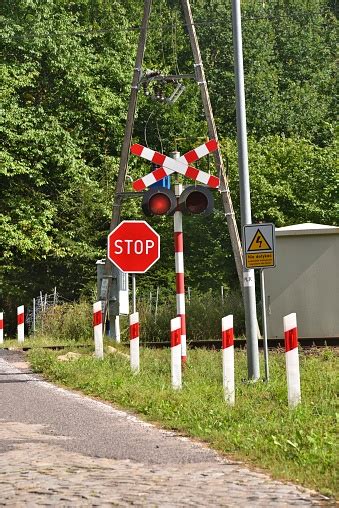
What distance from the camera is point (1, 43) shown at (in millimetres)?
43375

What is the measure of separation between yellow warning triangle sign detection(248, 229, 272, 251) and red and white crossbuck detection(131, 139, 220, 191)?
3.80 meters

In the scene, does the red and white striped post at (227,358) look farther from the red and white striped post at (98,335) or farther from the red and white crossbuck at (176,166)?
the red and white striped post at (98,335)

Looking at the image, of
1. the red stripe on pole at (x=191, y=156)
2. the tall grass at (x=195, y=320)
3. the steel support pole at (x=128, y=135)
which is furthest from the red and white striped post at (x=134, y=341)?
the tall grass at (x=195, y=320)

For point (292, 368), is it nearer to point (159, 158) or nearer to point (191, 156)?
point (159, 158)

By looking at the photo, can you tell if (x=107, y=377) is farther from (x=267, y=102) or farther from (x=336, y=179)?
(x=267, y=102)

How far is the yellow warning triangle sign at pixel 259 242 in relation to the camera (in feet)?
50.2

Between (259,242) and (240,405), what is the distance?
333 cm

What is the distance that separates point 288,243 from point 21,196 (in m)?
19.5

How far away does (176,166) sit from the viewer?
19.0m

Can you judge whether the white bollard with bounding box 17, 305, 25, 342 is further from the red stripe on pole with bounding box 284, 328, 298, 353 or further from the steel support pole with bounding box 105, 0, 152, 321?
the red stripe on pole with bounding box 284, 328, 298, 353

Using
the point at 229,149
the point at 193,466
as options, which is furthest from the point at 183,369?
the point at 229,149

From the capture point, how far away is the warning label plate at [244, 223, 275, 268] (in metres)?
15.2

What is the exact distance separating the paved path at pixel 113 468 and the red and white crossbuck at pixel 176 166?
6703 millimetres

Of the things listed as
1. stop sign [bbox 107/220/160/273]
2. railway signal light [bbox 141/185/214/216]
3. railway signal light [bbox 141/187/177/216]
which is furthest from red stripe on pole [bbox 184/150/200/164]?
stop sign [bbox 107/220/160/273]
